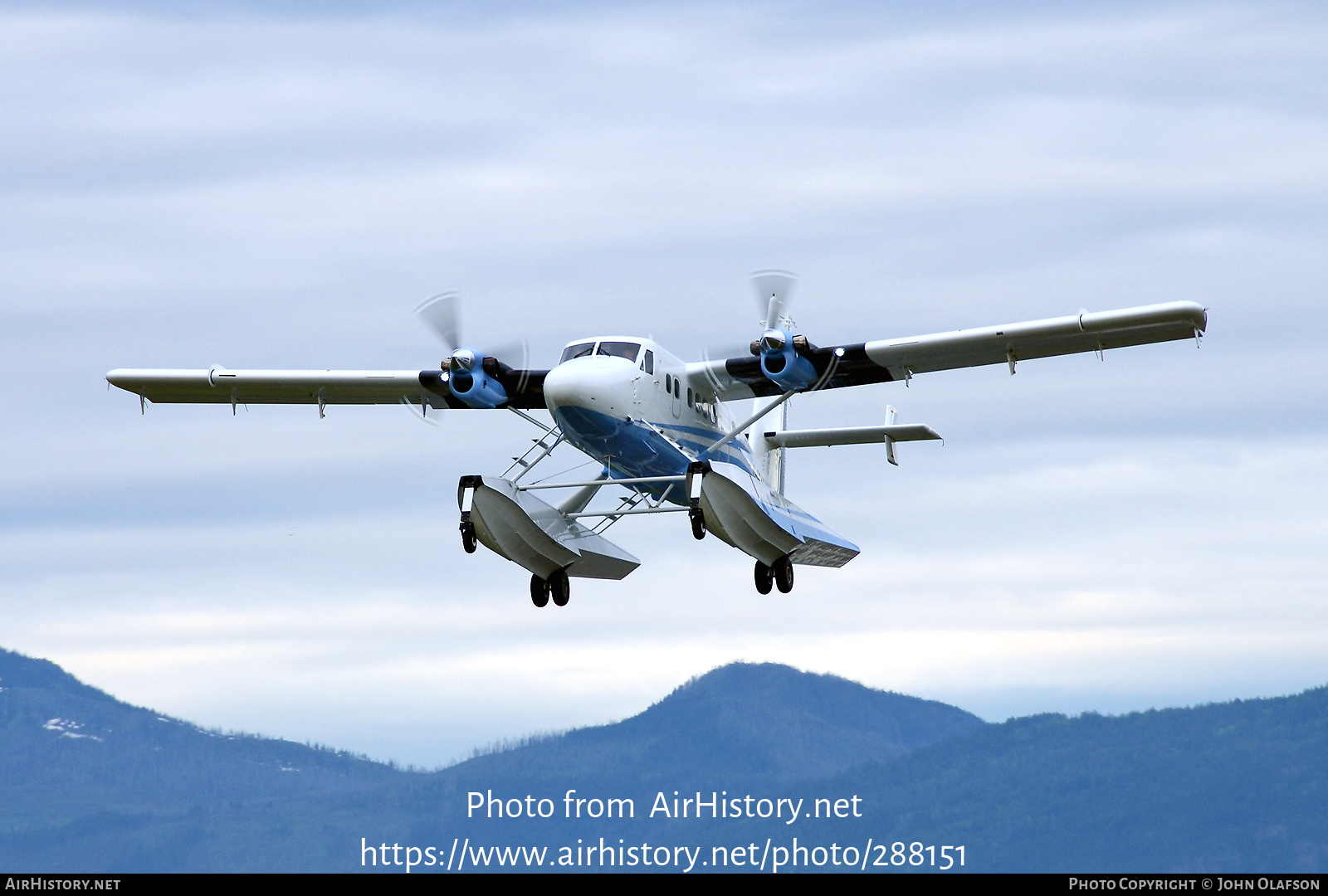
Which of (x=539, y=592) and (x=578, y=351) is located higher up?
(x=578, y=351)

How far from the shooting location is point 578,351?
2677 cm

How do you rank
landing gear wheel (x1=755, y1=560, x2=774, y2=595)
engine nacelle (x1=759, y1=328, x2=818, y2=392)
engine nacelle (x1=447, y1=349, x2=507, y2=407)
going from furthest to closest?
landing gear wheel (x1=755, y1=560, x2=774, y2=595), engine nacelle (x1=447, y1=349, x2=507, y2=407), engine nacelle (x1=759, y1=328, x2=818, y2=392)

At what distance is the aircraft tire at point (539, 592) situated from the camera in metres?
29.7

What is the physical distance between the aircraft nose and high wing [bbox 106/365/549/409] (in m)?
4.16

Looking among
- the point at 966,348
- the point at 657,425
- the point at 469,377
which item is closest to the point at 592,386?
the point at 657,425

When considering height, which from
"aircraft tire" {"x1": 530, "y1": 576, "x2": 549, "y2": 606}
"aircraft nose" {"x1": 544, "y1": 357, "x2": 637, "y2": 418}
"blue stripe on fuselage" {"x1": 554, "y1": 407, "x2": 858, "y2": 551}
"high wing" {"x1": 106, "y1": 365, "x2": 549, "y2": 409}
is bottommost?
"aircraft tire" {"x1": 530, "y1": 576, "x2": 549, "y2": 606}

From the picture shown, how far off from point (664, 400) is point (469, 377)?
143 inches

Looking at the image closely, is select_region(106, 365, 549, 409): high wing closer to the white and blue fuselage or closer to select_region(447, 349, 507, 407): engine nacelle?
select_region(447, 349, 507, 407): engine nacelle

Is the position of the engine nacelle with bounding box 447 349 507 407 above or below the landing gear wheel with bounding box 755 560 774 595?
above

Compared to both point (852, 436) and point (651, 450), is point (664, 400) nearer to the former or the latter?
point (651, 450)

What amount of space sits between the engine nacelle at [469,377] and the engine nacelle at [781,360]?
15.9 ft

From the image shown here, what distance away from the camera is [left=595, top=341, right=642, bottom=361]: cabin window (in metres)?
26.7

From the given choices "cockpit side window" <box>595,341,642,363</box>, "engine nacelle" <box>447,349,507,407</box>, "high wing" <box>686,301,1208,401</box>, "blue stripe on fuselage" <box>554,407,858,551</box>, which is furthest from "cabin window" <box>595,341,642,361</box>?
"engine nacelle" <box>447,349,507,407</box>
